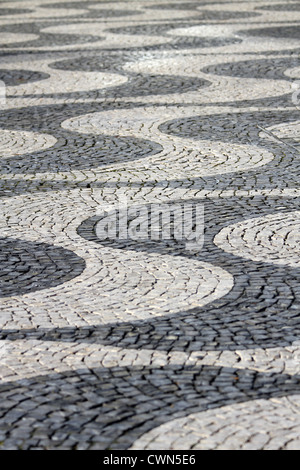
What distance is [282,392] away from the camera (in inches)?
169

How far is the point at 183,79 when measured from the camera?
1255 cm

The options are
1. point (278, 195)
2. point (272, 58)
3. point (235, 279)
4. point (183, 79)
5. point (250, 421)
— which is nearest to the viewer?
point (250, 421)

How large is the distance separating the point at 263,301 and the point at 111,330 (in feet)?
3.37

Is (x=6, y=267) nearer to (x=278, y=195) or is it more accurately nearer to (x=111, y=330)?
(x=111, y=330)

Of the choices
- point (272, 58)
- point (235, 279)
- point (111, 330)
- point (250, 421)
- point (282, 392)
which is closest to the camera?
point (250, 421)

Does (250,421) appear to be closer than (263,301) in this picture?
Yes

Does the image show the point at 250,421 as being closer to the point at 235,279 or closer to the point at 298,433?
the point at 298,433

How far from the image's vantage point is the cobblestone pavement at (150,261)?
13.6 feet

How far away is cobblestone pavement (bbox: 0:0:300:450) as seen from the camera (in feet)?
13.6

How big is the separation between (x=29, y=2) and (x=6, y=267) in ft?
64.2

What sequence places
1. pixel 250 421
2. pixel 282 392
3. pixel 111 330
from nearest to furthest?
1. pixel 250 421
2. pixel 282 392
3. pixel 111 330

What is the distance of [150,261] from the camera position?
20.0ft

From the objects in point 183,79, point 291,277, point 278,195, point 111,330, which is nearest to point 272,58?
point 183,79
